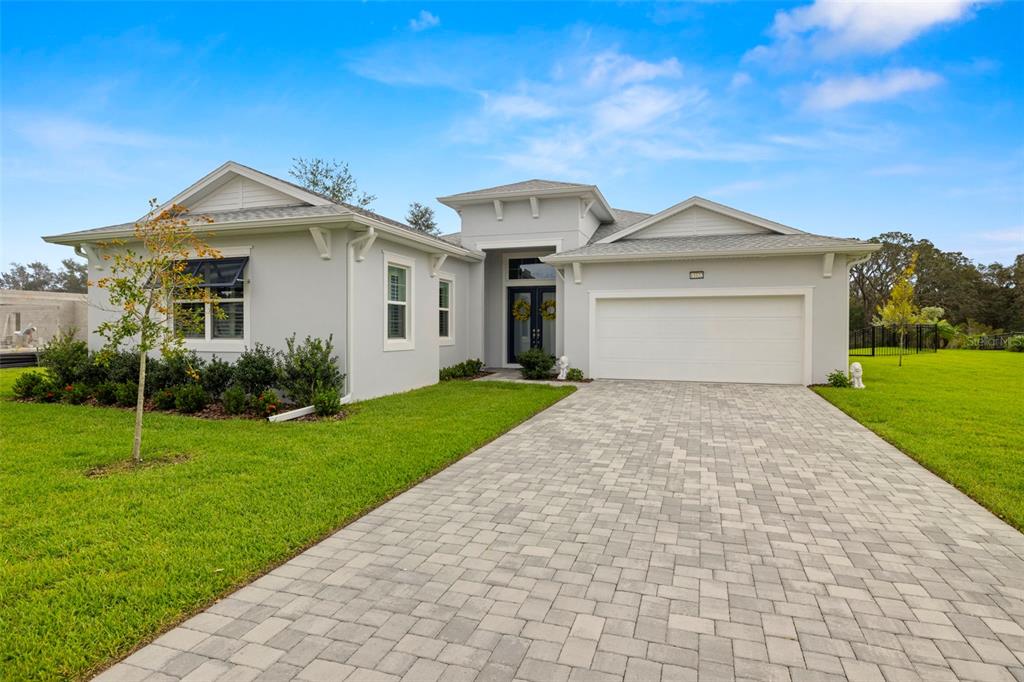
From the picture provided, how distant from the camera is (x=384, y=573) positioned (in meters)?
3.16

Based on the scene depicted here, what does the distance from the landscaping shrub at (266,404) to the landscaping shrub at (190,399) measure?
1026 millimetres

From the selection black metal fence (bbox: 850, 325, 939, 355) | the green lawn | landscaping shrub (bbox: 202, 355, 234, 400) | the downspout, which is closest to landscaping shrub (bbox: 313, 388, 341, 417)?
the downspout

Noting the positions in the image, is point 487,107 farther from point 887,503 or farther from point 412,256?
point 887,503

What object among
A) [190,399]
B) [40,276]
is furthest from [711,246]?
[40,276]

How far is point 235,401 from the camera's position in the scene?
8180 millimetres

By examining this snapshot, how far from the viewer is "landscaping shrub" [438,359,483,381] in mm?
13016

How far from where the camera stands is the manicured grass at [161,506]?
2.61 metres

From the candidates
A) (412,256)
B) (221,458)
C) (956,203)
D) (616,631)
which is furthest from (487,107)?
(956,203)

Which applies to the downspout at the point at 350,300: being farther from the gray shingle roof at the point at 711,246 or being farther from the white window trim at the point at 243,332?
the gray shingle roof at the point at 711,246

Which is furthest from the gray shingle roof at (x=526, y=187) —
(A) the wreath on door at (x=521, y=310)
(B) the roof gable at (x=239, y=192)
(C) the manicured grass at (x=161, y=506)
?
(C) the manicured grass at (x=161, y=506)

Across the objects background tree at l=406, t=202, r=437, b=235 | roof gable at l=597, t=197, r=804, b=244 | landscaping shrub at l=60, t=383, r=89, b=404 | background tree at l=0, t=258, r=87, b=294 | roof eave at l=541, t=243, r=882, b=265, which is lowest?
landscaping shrub at l=60, t=383, r=89, b=404

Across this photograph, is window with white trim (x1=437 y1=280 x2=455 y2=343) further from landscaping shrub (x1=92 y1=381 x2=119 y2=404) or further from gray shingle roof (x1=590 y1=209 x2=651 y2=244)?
landscaping shrub (x1=92 y1=381 x2=119 y2=404)

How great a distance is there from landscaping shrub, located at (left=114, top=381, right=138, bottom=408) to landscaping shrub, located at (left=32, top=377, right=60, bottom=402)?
161 cm

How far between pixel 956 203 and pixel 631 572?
26.3m
